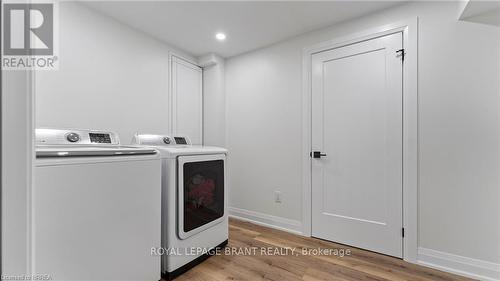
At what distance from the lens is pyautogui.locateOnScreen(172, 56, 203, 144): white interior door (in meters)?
2.67

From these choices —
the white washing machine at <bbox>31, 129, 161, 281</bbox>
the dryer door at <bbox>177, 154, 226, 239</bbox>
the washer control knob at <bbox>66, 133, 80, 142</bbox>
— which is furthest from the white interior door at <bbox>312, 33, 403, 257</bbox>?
the washer control knob at <bbox>66, 133, 80, 142</bbox>

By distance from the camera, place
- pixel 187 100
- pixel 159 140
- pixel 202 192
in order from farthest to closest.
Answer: pixel 187 100, pixel 159 140, pixel 202 192

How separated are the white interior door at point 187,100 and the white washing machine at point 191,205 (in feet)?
2.17

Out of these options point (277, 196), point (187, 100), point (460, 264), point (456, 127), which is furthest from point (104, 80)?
point (460, 264)

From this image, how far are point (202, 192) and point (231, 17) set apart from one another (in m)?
1.62

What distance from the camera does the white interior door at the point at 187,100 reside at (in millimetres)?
2674

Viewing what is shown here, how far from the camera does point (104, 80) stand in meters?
2.02

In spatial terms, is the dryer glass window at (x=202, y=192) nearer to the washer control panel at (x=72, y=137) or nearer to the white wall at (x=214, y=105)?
the washer control panel at (x=72, y=137)

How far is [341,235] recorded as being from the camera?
2160 mm

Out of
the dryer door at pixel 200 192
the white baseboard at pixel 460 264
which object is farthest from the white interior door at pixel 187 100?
the white baseboard at pixel 460 264

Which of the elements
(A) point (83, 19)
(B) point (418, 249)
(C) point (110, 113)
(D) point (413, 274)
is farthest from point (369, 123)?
(A) point (83, 19)

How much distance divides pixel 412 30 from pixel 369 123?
814 millimetres

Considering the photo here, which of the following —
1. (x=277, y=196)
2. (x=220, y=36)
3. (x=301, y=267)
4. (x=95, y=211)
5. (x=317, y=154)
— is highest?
(x=220, y=36)

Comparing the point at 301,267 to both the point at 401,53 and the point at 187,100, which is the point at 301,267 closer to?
the point at 401,53
